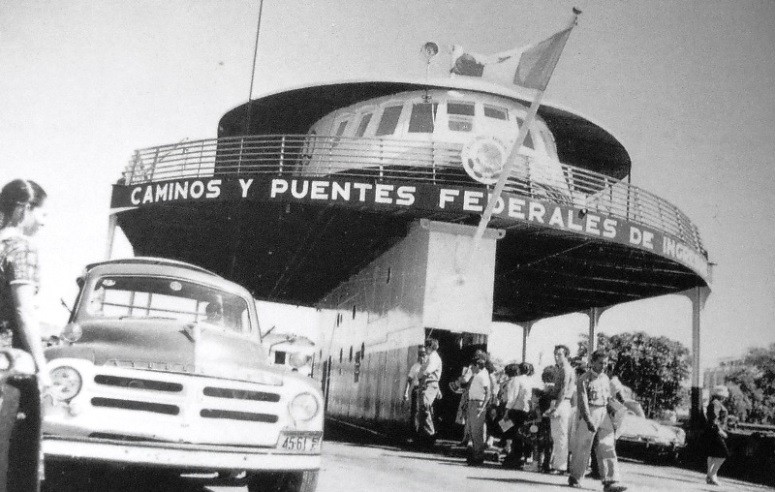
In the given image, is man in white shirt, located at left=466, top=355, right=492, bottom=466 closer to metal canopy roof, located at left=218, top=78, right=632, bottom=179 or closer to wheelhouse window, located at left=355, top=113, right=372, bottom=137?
metal canopy roof, located at left=218, top=78, right=632, bottom=179

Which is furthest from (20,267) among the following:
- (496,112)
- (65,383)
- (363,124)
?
(363,124)

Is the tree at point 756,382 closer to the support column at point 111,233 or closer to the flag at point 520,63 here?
the flag at point 520,63

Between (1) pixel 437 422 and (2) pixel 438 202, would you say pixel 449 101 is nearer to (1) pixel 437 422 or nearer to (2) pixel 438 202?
(2) pixel 438 202

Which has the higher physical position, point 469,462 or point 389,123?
point 389,123

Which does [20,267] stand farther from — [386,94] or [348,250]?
[348,250]

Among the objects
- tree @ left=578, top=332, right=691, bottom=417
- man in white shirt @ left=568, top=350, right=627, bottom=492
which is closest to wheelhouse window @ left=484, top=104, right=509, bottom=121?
man in white shirt @ left=568, top=350, right=627, bottom=492

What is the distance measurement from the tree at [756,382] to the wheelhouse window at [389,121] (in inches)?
636

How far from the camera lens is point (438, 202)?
15.8 meters

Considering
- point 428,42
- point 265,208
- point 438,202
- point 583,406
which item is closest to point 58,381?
point 583,406

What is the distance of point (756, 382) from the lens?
112 ft

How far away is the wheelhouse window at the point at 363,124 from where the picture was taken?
20797 millimetres

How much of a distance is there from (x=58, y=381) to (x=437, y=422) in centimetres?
1402

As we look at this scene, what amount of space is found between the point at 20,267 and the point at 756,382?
35.4 metres

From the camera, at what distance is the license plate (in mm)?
5828
